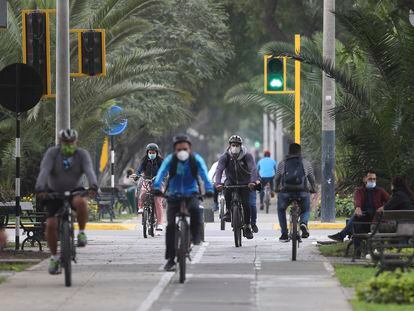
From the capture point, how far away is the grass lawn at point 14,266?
728 inches

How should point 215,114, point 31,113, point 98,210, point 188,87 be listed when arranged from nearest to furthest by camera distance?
1. point 31,113
2. point 98,210
3. point 188,87
4. point 215,114

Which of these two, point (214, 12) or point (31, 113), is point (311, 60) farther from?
point (214, 12)

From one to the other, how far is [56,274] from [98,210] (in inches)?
676

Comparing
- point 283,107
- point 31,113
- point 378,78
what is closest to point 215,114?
point 283,107

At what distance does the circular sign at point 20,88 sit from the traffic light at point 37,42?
3.40m

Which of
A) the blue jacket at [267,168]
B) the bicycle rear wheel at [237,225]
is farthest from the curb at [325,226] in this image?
the blue jacket at [267,168]

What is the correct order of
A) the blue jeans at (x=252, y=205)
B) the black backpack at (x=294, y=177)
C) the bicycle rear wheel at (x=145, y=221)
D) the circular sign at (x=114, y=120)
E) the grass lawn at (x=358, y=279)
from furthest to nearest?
the circular sign at (x=114, y=120), the bicycle rear wheel at (x=145, y=221), the blue jeans at (x=252, y=205), the black backpack at (x=294, y=177), the grass lawn at (x=358, y=279)

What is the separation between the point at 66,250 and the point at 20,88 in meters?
4.97

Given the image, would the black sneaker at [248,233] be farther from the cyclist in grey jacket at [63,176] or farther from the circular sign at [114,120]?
the circular sign at [114,120]

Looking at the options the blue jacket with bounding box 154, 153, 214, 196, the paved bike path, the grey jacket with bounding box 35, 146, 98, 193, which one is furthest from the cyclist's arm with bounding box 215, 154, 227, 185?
the grey jacket with bounding box 35, 146, 98, 193

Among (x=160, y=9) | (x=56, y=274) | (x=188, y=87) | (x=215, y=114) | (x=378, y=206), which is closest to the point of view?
(x=56, y=274)

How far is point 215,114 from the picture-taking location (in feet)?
286

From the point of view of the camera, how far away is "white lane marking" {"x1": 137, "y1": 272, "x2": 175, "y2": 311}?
14.2 m

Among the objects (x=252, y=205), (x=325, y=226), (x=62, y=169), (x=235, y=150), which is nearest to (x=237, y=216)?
(x=252, y=205)
